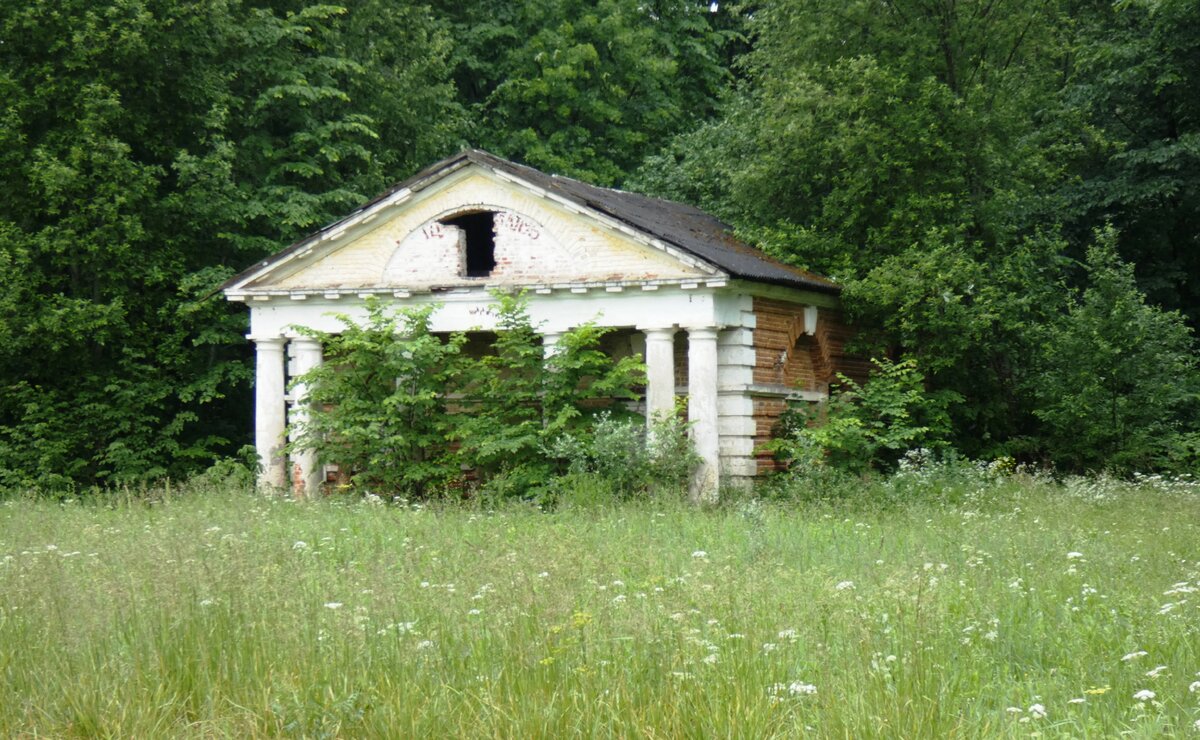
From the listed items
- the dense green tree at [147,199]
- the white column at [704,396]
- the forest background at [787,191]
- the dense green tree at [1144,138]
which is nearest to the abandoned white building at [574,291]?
the white column at [704,396]

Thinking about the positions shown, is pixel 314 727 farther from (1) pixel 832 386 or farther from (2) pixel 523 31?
(2) pixel 523 31

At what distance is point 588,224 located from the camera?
2084cm

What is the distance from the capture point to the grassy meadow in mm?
6027

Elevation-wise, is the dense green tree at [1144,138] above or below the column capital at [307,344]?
above

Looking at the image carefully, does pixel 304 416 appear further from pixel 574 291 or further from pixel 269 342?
pixel 574 291

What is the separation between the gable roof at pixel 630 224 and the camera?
20.2 meters

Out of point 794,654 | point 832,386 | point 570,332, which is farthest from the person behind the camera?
point 832,386

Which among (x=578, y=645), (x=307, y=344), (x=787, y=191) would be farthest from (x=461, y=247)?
(x=578, y=645)

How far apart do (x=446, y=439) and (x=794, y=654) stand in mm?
14022

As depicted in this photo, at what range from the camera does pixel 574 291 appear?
20.8m

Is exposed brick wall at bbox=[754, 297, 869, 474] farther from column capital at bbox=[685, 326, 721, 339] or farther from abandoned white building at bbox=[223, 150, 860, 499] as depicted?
column capital at bbox=[685, 326, 721, 339]

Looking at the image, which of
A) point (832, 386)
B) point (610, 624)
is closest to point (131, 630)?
point (610, 624)

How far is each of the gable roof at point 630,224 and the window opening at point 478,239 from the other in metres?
0.88

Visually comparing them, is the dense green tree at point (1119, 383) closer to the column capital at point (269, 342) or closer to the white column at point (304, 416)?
the white column at point (304, 416)
